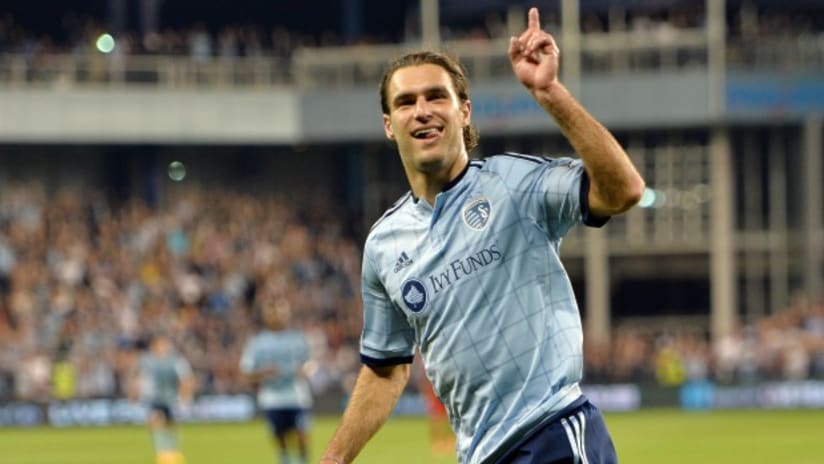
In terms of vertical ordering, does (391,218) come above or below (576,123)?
below

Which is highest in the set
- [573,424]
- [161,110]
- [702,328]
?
[161,110]

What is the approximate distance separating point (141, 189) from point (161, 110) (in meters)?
2.29

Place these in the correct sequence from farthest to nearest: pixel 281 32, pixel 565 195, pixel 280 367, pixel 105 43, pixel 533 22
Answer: pixel 281 32 < pixel 105 43 < pixel 280 367 < pixel 565 195 < pixel 533 22

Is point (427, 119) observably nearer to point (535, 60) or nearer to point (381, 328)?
point (535, 60)

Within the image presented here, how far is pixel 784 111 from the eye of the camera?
44.3m

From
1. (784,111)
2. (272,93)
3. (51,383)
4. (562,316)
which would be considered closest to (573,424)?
(562,316)

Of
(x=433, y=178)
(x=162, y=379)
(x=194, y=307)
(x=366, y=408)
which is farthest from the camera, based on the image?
(x=194, y=307)

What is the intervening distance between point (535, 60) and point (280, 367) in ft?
49.5

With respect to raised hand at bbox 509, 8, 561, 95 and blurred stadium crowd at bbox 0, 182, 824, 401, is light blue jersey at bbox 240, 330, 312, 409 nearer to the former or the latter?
blurred stadium crowd at bbox 0, 182, 824, 401

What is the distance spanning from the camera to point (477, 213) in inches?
238

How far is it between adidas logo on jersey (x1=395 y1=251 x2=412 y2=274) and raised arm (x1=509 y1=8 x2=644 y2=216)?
1.02 metres

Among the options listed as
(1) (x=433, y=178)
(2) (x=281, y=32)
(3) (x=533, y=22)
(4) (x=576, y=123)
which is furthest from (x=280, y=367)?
(2) (x=281, y=32)

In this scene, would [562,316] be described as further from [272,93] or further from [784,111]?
[272,93]

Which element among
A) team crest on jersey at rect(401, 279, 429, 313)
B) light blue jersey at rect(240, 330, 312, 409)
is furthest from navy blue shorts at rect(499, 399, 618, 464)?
light blue jersey at rect(240, 330, 312, 409)
